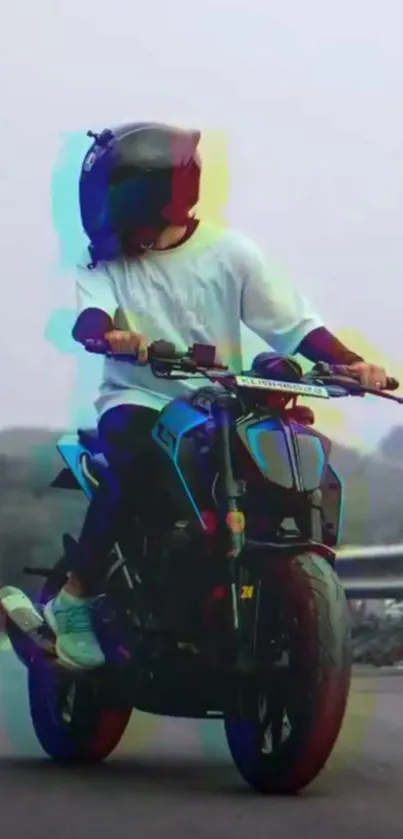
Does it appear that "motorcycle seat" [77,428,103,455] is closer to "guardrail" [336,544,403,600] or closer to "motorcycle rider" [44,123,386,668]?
"motorcycle rider" [44,123,386,668]

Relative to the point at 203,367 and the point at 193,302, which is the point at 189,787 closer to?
the point at 203,367

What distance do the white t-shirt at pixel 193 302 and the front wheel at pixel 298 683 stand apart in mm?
515

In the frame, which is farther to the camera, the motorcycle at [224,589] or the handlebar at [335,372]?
the handlebar at [335,372]

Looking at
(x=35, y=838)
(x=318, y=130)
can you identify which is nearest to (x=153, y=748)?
(x=35, y=838)

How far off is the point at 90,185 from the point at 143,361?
17.1 inches

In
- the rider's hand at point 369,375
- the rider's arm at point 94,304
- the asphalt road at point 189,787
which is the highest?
→ the rider's arm at point 94,304

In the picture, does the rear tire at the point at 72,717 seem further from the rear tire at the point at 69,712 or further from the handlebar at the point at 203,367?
the handlebar at the point at 203,367

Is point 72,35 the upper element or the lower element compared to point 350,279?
upper

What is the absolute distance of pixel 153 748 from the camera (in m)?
2.42

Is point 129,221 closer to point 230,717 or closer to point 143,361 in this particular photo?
point 143,361

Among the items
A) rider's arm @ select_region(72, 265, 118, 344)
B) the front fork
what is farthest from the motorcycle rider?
the front fork

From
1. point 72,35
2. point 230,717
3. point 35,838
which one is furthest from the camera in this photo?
point 72,35

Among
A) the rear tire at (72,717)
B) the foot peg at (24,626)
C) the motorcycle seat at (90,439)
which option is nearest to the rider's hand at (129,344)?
the motorcycle seat at (90,439)

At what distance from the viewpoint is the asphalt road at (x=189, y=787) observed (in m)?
2.19
